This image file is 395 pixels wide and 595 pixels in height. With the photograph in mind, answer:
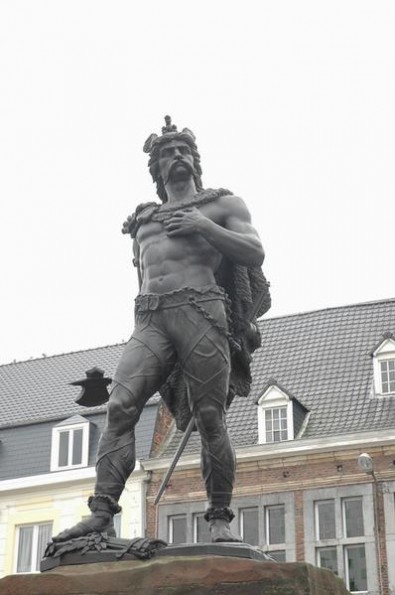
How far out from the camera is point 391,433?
78.6 feet

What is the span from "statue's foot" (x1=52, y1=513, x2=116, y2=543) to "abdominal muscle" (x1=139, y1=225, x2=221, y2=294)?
1.49m

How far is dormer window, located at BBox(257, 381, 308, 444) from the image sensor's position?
25.5m

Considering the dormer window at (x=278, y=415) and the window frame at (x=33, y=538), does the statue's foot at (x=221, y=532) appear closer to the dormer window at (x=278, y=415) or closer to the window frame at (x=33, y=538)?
the dormer window at (x=278, y=415)

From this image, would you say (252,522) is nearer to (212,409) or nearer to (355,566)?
(355,566)

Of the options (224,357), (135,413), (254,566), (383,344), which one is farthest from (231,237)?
(383,344)

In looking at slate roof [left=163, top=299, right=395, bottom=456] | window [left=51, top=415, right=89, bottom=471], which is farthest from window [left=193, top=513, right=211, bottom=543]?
window [left=51, top=415, right=89, bottom=471]

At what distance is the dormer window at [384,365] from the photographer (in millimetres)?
25703

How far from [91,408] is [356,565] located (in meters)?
7.85

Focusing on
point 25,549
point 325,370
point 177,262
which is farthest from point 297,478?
point 177,262

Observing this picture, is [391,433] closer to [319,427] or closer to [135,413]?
[319,427]

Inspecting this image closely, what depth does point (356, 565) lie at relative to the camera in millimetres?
23516

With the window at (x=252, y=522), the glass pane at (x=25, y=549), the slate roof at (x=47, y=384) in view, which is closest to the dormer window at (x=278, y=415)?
the window at (x=252, y=522)

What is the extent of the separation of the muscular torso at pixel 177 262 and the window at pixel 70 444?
1947 cm

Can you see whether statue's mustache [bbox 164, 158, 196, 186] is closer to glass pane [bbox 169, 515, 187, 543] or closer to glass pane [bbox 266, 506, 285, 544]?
glass pane [bbox 266, 506, 285, 544]
